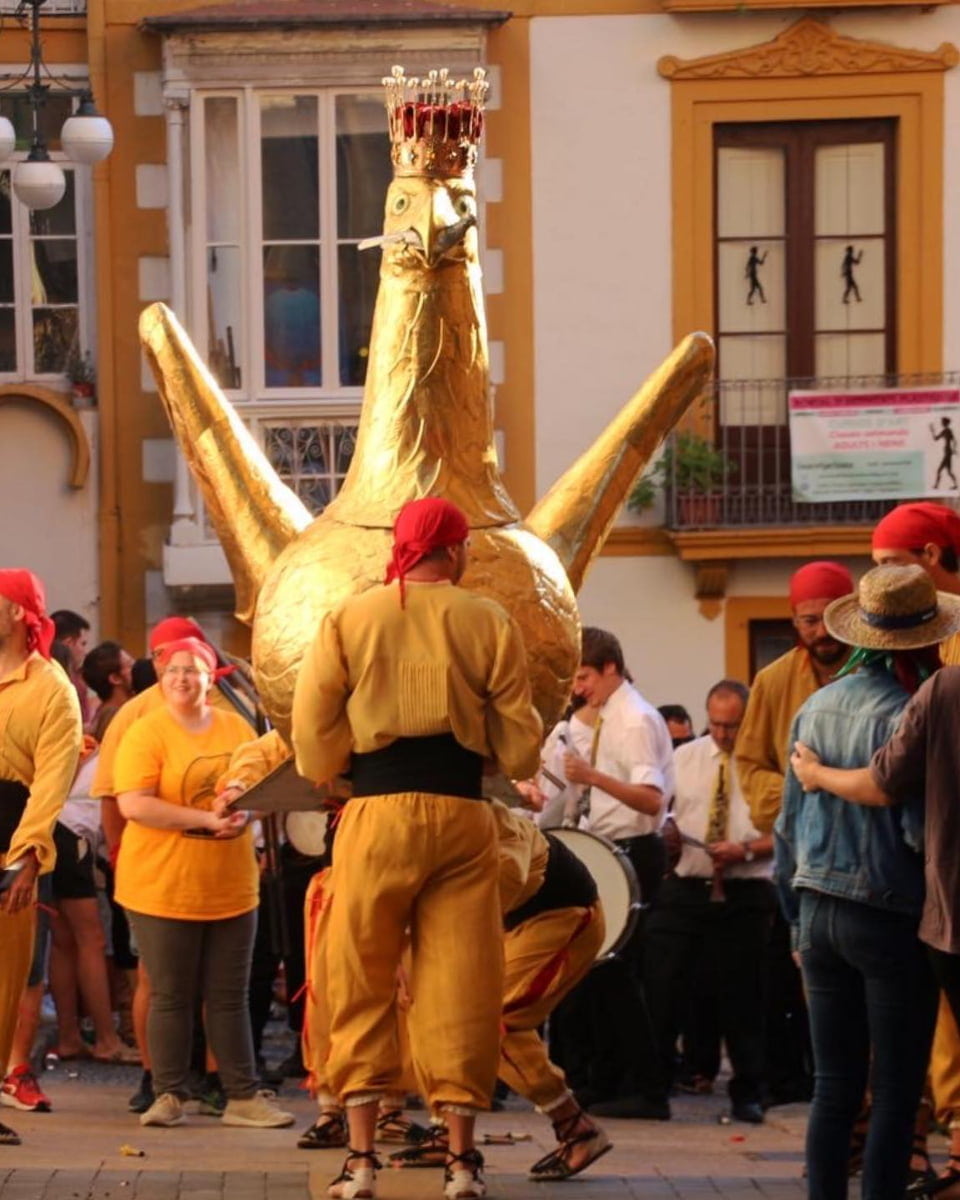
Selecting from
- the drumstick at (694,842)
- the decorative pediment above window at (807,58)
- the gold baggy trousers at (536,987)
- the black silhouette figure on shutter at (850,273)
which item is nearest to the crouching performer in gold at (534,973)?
the gold baggy trousers at (536,987)

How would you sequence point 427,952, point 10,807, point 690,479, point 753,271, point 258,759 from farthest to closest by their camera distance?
point 753,271 < point 690,479 < point 10,807 < point 258,759 < point 427,952

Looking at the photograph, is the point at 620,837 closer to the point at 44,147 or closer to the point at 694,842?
the point at 694,842

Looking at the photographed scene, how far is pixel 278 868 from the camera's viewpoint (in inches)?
457

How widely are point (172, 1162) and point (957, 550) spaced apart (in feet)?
9.81

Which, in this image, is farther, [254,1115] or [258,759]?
[254,1115]

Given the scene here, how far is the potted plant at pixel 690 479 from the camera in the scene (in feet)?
65.2

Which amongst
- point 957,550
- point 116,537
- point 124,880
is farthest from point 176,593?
point 957,550

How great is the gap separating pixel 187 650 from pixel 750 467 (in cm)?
1032

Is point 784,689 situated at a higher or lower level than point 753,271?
lower

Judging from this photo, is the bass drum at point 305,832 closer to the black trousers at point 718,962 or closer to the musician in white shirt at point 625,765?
the musician in white shirt at point 625,765

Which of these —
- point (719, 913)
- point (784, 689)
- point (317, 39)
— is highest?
point (317, 39)

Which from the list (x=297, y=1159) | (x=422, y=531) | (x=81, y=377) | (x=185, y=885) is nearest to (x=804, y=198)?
(x=81, y=377)

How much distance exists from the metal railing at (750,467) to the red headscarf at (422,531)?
11916mm

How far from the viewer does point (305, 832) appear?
1154 centimetres
